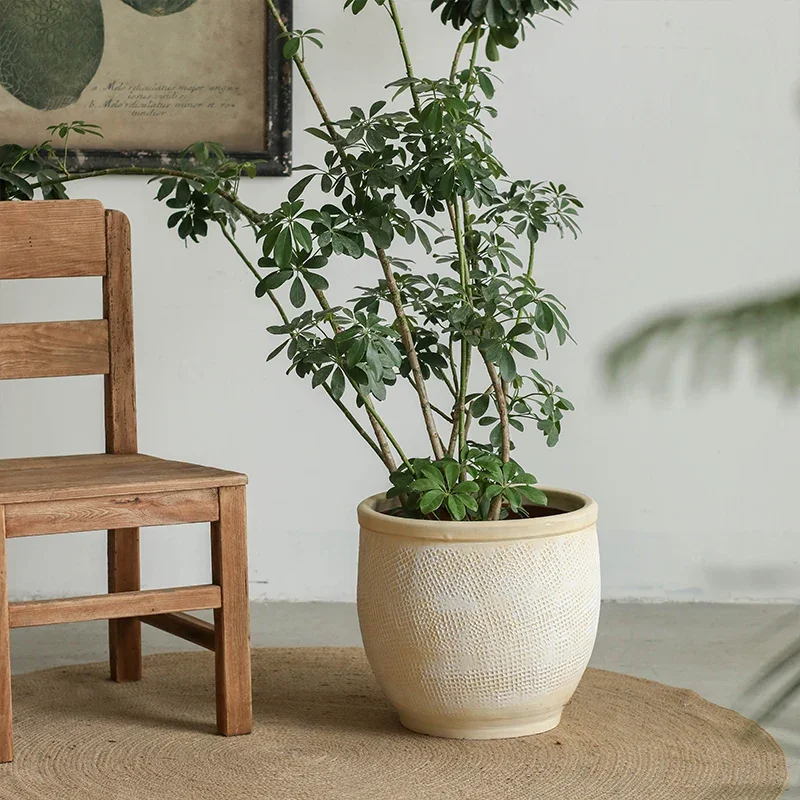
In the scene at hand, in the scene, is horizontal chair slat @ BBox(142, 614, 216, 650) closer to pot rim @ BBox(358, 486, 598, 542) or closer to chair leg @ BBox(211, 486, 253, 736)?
chair leg @ BBox(211, 486, 253, 736)

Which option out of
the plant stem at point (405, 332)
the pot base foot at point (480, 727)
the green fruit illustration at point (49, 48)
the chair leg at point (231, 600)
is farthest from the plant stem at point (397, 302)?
the green fruit illustration at point (49, 48)

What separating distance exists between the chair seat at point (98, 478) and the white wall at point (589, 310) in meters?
0.63

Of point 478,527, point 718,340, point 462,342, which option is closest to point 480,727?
point 478,527

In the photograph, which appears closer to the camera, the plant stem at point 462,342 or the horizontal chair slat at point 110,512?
the horizontal chair slat at point 110,512

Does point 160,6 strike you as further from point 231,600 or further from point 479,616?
point 479,616

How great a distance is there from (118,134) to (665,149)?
1.14m

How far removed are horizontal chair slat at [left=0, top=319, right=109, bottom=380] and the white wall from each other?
492mm

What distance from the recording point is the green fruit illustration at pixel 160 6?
237 cm

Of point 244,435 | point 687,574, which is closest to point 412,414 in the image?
point 244,435

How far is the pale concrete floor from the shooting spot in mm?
2053

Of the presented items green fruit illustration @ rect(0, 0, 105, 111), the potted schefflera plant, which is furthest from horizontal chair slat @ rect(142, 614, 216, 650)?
green fruit illustration @ rect(0, 0, 105, 111)

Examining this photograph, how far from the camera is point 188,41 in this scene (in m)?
2.38

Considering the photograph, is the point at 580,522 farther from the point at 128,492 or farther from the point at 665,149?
the point at 665,149

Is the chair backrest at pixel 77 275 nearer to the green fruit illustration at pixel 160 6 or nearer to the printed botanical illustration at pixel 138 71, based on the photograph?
the printed botanical illustration at pixel 138 71
